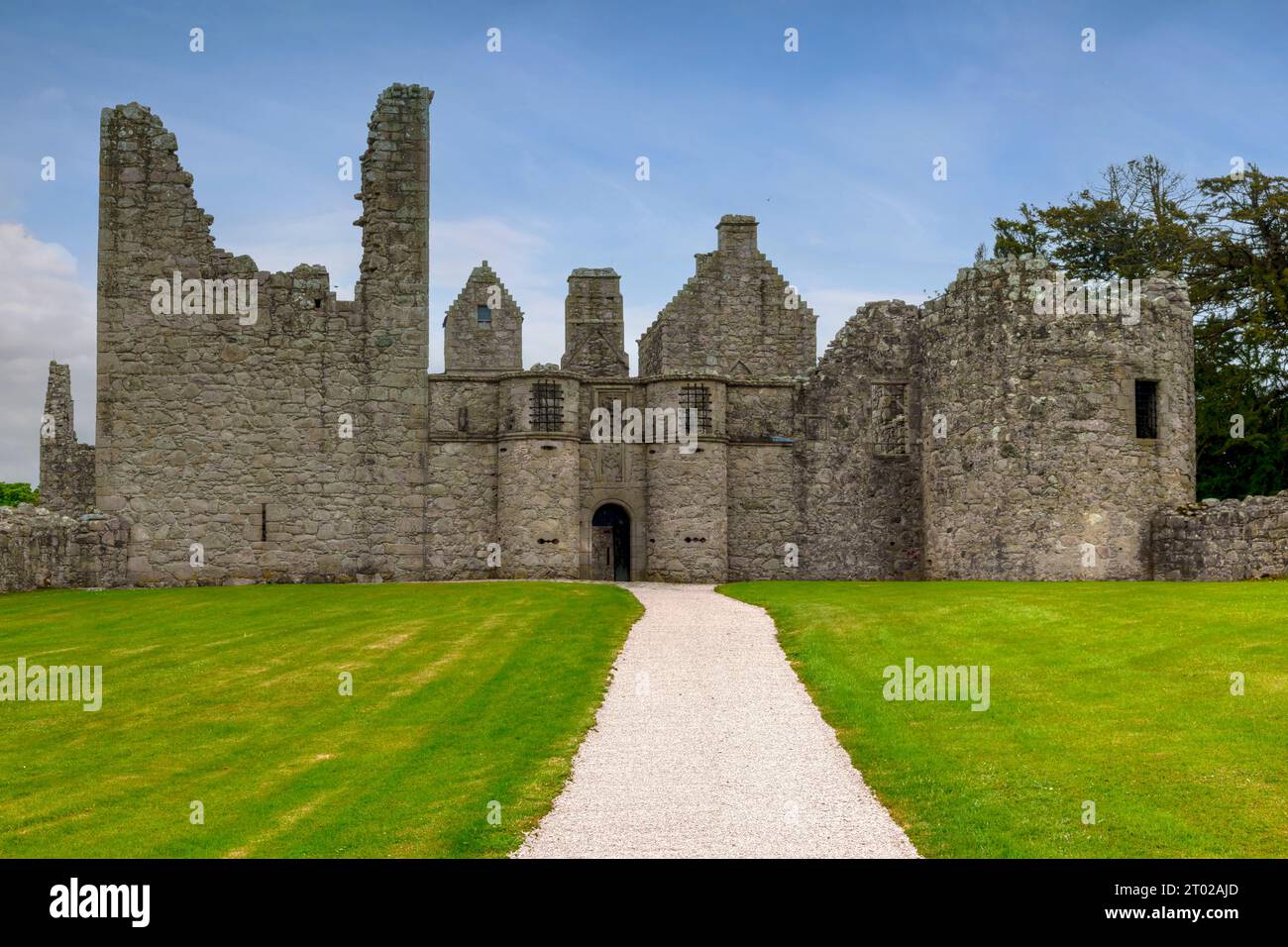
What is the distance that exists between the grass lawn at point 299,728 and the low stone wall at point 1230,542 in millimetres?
15028

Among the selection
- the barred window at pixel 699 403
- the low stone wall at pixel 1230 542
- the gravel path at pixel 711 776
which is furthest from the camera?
the barred window at pixel 699 403

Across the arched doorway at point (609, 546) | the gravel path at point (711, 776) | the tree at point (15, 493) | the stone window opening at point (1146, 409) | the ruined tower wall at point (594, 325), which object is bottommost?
the gravel path at point (711, 776)

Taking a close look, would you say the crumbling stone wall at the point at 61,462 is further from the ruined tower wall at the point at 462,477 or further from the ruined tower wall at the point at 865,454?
the ruined tower wall at the point at 865,454

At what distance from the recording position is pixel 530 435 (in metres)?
34.6

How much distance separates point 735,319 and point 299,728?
33.7 metres

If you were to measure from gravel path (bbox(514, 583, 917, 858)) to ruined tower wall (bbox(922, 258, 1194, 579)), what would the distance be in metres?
14.5

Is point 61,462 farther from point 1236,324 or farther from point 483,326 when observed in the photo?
point 1236,324

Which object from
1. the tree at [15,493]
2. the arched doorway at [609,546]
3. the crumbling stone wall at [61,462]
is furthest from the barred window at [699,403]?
the tree at [15,493]

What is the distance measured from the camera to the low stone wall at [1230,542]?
2994 centimetres

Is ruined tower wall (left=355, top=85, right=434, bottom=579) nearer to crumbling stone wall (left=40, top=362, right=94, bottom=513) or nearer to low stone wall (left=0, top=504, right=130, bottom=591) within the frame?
low stone wall (left=0, top=504, right=130, bottom=591)

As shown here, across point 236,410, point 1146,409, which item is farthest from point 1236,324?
point 236,410

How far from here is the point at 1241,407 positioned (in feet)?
144
